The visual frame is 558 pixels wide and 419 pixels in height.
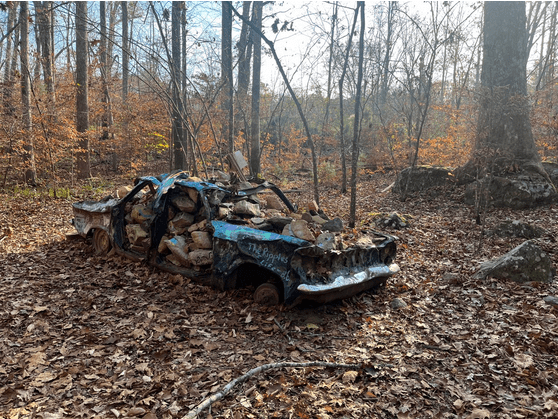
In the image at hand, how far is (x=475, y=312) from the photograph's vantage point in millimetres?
4418

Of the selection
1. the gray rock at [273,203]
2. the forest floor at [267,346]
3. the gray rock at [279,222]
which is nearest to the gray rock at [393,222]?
the forest floor at [267,346]

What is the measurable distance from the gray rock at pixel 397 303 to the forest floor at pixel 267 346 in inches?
4.6

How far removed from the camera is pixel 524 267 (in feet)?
16.8

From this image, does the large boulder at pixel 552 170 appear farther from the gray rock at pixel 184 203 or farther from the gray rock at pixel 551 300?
the gray rock at pixel 184 203

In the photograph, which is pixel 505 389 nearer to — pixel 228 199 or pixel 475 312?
pixel 475 312

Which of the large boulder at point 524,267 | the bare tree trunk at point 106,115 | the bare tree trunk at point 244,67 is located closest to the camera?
the large boulder at point 524,267

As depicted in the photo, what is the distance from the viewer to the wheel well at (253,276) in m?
4.70

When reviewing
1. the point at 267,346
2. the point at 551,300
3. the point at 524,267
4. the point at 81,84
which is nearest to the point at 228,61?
the point at 81,84

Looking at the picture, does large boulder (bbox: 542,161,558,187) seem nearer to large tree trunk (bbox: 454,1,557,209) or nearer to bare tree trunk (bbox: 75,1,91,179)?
large tree trunk (bbox: 454,1,557,209)

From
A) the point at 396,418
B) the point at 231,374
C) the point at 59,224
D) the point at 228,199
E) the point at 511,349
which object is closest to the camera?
the point at 396,418

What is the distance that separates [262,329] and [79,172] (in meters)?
13.0

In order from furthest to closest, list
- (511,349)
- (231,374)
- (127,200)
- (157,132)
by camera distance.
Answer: (157,132), (127,200), (511,349), (231,374)

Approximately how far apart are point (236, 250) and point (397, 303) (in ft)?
7.21

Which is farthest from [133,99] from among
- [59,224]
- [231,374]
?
[231,374]
